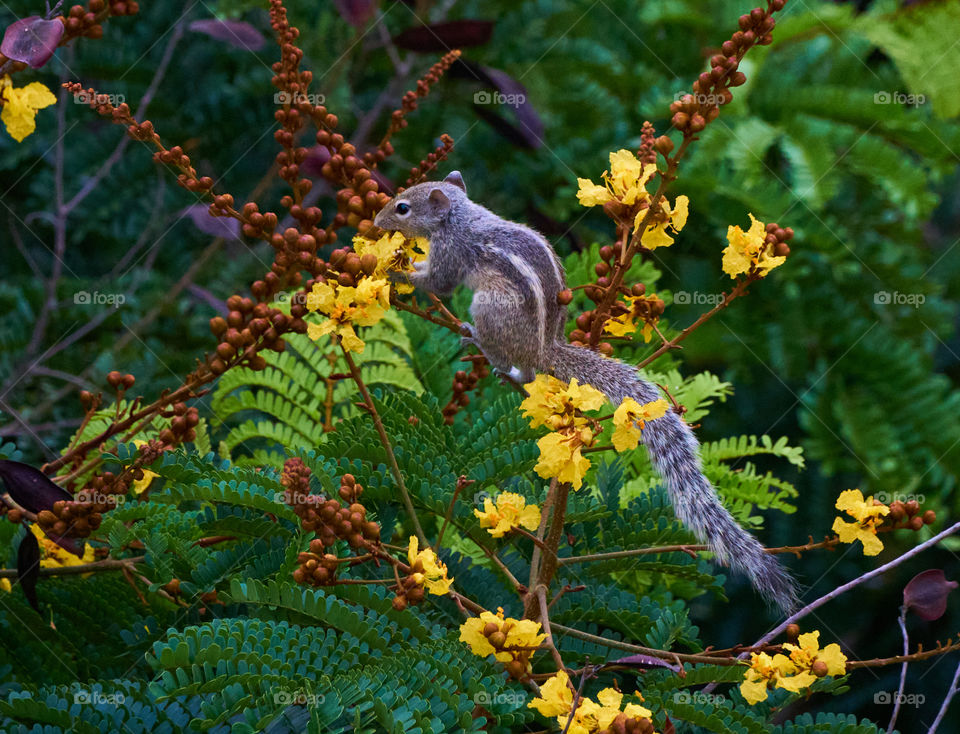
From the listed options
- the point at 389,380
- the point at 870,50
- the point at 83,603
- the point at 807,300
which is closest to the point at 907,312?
the point at 807,300

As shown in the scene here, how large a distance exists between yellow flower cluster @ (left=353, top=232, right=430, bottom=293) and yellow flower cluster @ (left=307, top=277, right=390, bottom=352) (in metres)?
0.07

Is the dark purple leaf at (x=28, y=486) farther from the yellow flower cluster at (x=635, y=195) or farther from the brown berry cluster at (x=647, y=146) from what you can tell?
the brown berry cluster at (x=647, y=146)

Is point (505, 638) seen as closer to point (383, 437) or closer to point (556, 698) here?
point (556, 698)

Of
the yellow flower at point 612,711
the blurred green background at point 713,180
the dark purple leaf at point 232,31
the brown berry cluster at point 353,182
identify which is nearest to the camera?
the yellow flower at point 612,711

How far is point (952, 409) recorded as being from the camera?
2.60 meters

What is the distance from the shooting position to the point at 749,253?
110 cm

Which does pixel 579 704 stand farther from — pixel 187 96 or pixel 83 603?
pixel 187 96

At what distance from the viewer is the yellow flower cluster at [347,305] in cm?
97

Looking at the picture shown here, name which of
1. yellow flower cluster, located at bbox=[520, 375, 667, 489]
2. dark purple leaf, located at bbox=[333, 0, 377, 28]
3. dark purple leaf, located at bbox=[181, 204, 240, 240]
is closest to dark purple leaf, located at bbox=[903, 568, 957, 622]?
yellow flower cluster, located at bbox=[520, 375, 667, 489]

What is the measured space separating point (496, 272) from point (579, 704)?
2.10 ft

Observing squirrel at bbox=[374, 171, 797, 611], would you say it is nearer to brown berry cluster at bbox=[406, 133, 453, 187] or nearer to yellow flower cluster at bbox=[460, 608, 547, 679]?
brown berry cluster at bbox=[406, 133, 453, 187]

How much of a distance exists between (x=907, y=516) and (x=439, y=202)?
2.58 feet

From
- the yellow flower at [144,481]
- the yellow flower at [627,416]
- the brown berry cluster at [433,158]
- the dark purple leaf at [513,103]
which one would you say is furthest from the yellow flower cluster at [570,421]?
the dark purple leaf at [513,103]

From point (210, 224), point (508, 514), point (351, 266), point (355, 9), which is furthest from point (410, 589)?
point (355, 9)
